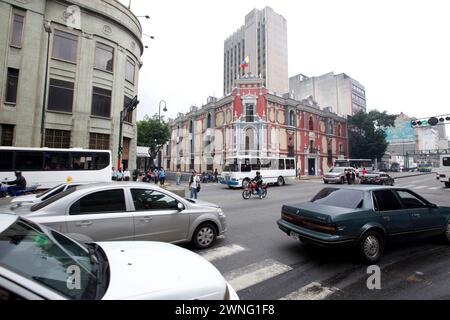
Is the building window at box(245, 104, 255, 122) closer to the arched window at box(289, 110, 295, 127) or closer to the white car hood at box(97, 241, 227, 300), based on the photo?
the arched window at box(289, 110, 295, 127)

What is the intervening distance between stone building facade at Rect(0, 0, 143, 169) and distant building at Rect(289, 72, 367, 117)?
4781 centimetres

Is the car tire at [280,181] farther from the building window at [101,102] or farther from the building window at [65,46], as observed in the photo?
the building window at [65,46]

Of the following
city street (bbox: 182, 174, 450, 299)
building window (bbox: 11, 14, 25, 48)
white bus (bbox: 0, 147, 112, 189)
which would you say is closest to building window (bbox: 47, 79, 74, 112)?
building window (bbox: 11, 14, 25, 48)

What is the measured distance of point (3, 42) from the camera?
51.4 ft

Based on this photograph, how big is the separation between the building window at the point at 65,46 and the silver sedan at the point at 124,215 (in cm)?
1850

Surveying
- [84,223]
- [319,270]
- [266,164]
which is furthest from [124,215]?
[266,164]

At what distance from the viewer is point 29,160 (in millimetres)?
12344

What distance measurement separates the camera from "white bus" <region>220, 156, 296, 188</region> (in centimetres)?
1977

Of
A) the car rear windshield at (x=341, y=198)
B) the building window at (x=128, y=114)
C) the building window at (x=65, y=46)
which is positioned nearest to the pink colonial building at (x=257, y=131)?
the building window at (x=128, y=114)

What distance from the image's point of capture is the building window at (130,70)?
853 inches

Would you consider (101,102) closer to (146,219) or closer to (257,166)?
(257,166)

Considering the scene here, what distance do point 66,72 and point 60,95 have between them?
6.37 feet

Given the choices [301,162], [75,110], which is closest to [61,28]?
[75,110]
